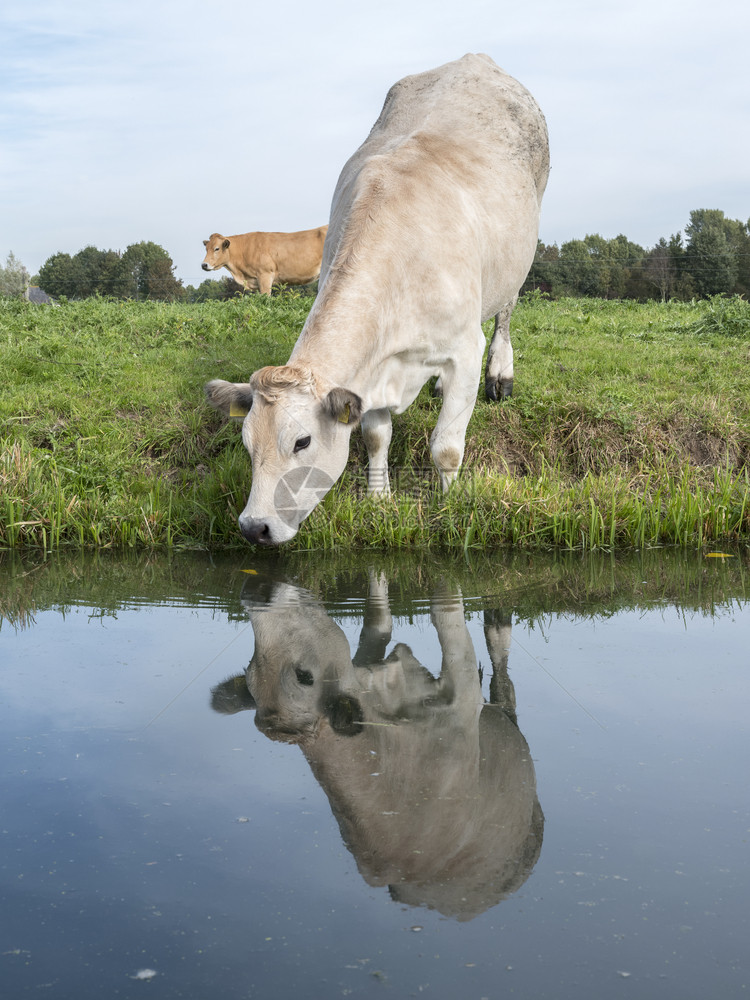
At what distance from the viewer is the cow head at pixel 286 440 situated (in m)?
5.07

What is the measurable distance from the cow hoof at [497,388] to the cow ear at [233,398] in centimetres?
322

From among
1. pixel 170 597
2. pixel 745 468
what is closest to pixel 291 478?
pixel 170 597

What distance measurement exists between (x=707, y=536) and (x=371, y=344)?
8.69 feet

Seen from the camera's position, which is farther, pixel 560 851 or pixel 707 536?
pixel 707 536

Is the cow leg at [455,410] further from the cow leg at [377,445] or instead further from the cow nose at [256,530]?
the cow nose at [256,530]

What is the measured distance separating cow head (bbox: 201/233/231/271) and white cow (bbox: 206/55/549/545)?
1317cm

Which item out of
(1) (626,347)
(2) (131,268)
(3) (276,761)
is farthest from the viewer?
(2) (131,268)

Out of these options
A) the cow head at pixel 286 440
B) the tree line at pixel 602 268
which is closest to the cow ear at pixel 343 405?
the cow head at pixel 286 440

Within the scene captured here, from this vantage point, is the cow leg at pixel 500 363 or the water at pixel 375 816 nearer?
the water at pixel 375 816

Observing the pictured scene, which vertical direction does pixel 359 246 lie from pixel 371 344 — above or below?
above

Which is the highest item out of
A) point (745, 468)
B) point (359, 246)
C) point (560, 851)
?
point (359, 246)

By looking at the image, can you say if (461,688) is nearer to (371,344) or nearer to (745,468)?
(371,344)

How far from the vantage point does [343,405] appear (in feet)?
16.9

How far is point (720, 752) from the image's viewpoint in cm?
309
